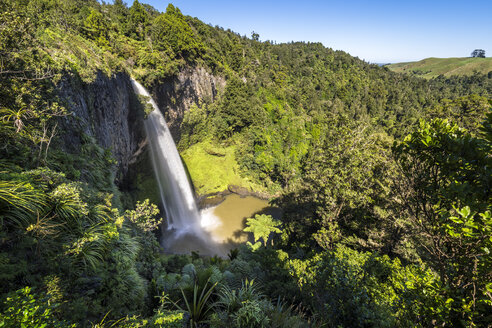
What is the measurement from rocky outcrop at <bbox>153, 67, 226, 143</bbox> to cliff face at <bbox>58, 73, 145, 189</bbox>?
617 cm

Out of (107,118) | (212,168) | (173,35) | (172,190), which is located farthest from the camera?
(212,168)

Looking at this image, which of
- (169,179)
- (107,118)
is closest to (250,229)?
(169,179)

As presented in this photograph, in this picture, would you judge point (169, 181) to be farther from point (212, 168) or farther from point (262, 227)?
point (262, 227)

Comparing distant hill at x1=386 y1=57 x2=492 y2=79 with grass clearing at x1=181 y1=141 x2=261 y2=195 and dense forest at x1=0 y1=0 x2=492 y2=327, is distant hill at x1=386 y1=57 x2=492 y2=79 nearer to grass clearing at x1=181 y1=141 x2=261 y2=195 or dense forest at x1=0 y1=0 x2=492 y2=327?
dense forest at x1=0 y1=0 x2=492 y2=327

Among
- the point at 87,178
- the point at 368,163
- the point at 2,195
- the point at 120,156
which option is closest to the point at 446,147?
the point at 2,195

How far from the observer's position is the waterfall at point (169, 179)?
71.1ft

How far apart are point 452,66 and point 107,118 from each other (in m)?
193

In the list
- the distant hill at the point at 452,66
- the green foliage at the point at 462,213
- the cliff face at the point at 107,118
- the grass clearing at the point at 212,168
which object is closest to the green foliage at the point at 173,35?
the cliff face at the point at 107,118

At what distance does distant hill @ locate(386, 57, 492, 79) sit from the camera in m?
117

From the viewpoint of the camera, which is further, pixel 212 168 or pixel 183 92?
pixel 212 168

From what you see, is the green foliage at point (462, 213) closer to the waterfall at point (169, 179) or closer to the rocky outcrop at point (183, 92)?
the waterfall at point (169, 179)

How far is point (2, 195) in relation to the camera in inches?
143

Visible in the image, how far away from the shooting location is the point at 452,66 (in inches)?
5167

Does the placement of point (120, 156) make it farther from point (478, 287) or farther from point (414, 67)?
point (414, 67)
